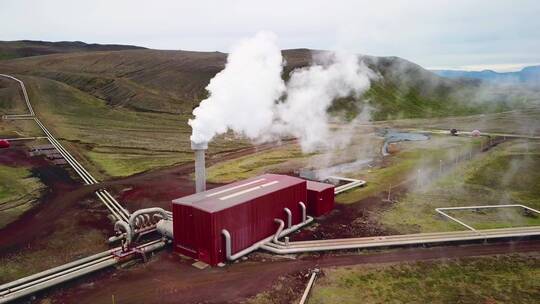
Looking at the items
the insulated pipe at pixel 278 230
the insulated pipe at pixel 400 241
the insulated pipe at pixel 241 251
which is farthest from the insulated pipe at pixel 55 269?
the insulated pipe at pixel 278 230

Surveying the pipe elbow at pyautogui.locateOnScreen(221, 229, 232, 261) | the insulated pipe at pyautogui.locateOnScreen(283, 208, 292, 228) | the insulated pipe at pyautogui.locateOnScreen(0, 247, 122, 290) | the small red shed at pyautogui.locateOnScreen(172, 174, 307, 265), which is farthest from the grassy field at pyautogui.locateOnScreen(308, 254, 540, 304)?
the insulated pipe at pyautogui.locateOnScreen(0, 247, 122, 290)

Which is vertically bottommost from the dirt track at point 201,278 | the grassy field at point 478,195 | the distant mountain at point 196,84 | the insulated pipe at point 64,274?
the dirt track at point 201,278

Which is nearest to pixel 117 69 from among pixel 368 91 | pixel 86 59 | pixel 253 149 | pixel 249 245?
pixel 86 59

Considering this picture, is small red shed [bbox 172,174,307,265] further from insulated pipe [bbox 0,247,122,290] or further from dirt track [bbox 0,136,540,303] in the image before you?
insulated pipe [bbox 0,247,122,290]

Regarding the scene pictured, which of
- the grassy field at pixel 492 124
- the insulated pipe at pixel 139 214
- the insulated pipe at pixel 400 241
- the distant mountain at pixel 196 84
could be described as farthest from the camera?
the distant mountain at pixel 196 84

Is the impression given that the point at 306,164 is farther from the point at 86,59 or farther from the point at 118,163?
the point at 86,59

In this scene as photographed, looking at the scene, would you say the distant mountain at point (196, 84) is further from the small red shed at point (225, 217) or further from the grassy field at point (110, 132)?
the small red shed at point (225, 217)

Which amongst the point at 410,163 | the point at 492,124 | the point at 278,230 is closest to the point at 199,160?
the point at 278,230
